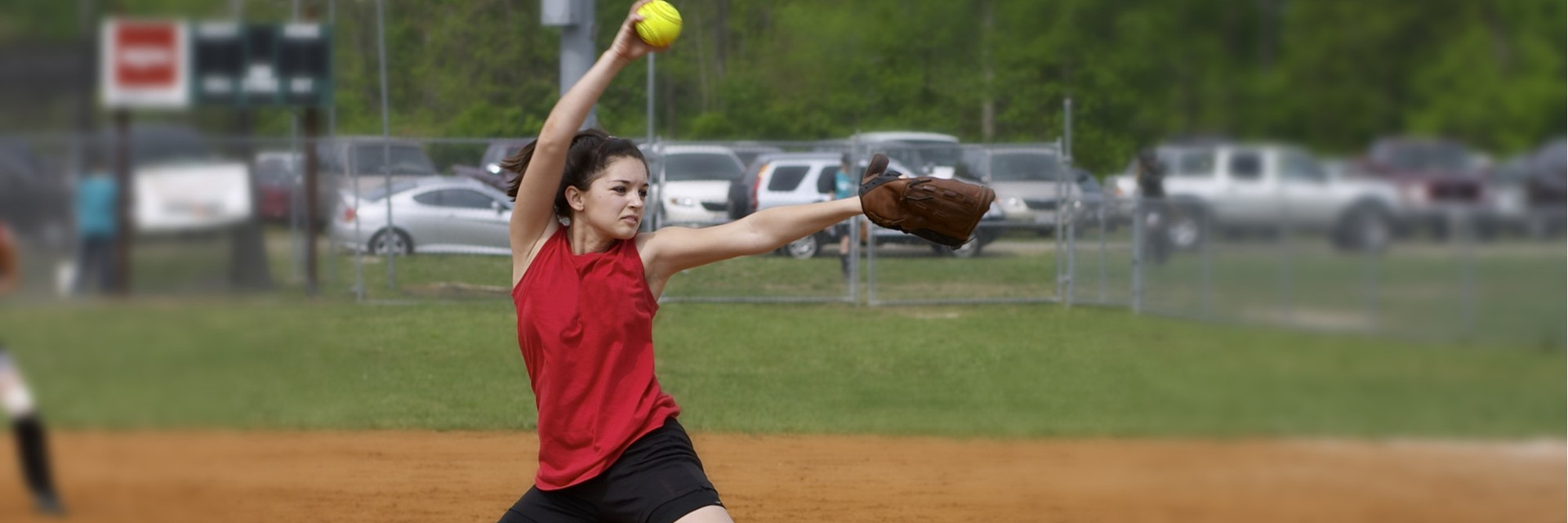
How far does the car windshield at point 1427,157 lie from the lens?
11.8ft

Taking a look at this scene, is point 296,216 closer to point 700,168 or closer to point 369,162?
point 369,162

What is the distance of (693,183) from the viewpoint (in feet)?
36.1

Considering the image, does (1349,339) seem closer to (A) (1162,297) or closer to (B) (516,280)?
(B) (516,280)

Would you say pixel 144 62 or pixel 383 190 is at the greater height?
pixel 144 62

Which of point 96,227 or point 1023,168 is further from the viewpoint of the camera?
point 1023,168

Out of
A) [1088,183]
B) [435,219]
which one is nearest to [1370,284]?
[1088,183]

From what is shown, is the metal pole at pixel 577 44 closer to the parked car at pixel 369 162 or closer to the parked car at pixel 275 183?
the parked car at pixel 369 162

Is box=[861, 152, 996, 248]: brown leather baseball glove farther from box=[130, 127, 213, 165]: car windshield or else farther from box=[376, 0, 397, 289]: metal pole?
box=[130, 127, 213, 165]: car windshield

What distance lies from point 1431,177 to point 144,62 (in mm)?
7254

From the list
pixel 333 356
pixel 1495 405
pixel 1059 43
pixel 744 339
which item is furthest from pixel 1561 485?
pixel 333 356

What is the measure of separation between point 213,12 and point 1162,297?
694cm

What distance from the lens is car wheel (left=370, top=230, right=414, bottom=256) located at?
11.4 meters

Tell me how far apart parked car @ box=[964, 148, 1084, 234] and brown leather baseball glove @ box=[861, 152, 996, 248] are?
26.2 ft

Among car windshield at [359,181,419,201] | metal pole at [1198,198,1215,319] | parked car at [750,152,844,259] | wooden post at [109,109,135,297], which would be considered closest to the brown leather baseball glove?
metal pole at [1198,198,1215,319]
